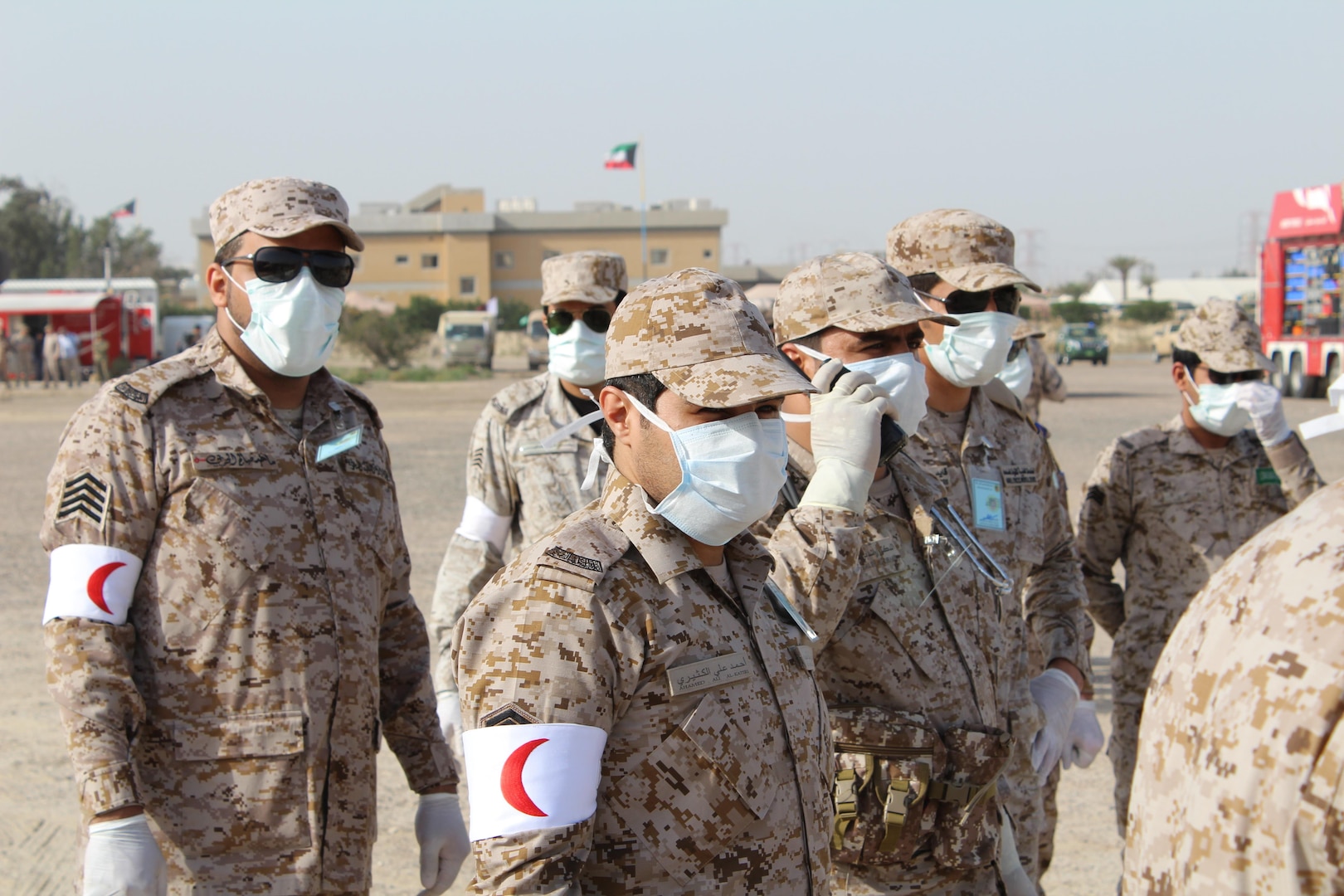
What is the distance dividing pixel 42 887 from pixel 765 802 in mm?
3802

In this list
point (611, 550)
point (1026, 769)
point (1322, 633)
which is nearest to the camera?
point (1322, 633)

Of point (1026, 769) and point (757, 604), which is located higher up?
point (757, 604)

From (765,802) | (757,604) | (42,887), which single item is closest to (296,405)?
(757,604)

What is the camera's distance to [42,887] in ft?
15.1

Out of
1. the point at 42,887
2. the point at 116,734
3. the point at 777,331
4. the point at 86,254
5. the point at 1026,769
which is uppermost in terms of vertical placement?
the point at 86,254

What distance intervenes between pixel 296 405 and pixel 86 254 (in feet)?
262

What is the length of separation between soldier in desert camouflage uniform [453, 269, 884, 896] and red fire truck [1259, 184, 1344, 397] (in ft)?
81.7

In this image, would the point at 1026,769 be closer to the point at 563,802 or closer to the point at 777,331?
the point at 777,331

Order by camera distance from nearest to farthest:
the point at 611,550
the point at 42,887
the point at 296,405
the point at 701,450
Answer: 1. the point at 611,550
2. the point at 701,450
3. the point at 296,405
4. the point at 42,887

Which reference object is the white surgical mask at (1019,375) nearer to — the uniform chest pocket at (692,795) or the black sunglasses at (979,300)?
the black sunglasses at (979,300)

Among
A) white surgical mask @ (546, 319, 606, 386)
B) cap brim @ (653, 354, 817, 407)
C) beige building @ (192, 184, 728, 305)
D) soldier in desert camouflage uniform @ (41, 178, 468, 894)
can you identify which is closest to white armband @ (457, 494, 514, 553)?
white surgical mask @ (546, 319, 606, 386)

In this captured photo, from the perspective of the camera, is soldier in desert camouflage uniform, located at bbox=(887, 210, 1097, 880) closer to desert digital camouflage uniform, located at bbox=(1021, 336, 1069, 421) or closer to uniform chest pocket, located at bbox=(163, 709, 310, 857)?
uniform chest pocket, located at bbox=(163, 709, 310, 857)

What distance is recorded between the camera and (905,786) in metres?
2.65

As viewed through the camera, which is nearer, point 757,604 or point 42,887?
point 757,604
